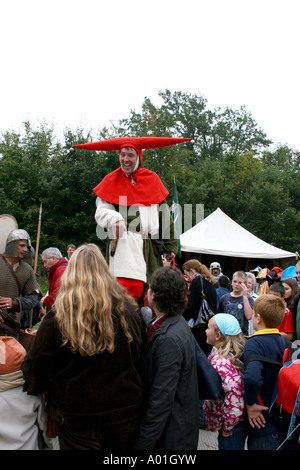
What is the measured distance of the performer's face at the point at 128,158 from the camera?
3.12 metres

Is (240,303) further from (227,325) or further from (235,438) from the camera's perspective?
(235,438)

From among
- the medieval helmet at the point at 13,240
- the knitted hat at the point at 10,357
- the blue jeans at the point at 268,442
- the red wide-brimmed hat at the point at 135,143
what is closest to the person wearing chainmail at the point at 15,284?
the medieval helmet at the point at 13,240

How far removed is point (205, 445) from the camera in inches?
152

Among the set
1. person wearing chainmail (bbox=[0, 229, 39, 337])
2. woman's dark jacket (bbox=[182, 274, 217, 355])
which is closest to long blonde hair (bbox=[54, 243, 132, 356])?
person wearing chainmail (bbox=[0, 229, 39, 337])

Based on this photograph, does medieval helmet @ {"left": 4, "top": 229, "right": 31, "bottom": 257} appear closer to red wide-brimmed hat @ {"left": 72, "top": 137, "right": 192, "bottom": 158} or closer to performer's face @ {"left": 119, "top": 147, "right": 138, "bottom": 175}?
red wide-brimmed hat @ {"left": 72, "top": 137, "right": 192, "bottom": 158}

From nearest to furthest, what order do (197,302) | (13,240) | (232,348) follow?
(232,348)
(13,240)
(197,302)

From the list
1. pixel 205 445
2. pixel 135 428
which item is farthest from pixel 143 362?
pixel 205 445

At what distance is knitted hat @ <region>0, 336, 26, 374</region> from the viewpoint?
2.24 meters

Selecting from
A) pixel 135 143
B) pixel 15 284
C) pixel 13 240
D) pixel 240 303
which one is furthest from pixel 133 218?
pixel 240 303

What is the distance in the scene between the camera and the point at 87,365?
2023 millimetres

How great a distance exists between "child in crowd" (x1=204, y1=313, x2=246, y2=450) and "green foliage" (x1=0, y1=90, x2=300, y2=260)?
11.0 metres

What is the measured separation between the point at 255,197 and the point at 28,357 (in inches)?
976

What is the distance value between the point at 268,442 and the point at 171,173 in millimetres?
21304

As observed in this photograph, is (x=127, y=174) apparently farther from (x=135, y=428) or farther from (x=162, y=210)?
(x=135, y=428)
